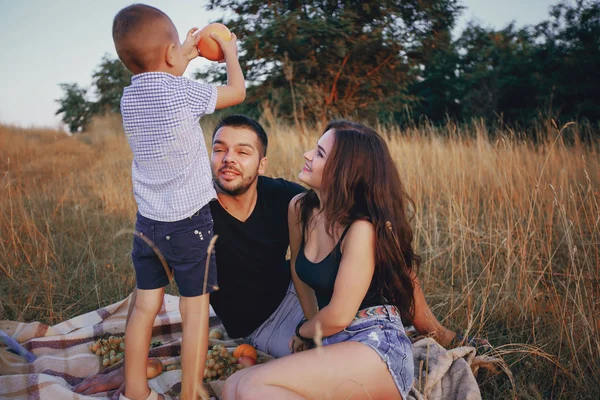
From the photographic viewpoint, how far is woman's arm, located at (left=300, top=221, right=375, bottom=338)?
1.73 m

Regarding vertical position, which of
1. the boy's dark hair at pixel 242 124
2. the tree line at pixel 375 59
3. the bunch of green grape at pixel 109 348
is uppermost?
the tree line at pixel 375 59

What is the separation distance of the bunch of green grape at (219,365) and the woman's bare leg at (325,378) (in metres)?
0.66

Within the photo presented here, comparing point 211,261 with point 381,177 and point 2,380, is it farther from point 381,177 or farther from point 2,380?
point 2,380

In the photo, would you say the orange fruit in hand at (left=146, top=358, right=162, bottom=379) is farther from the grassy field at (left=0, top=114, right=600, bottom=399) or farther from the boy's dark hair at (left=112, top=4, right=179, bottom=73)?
the boy's dark hair at (left=112, top=4, right=179, bottom=73)

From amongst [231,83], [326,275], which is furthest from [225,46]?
[326,275]

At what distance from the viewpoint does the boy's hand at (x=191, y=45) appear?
197 centimetres

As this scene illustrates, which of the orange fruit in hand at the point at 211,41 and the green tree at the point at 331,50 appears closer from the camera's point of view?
the orange fruit in hand at the point at 211,41

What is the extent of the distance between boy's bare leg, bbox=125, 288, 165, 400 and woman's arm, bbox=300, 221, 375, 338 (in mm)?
826

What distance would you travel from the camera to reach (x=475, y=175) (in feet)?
15.5

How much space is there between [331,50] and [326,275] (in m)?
8.59

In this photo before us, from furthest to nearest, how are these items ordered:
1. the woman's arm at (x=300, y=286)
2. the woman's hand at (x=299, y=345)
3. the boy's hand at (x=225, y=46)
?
the woman's arm at (x=300, y=286) → the woman's hand at (x=299, y=345) → the boy's hand at (x=225, y=46)

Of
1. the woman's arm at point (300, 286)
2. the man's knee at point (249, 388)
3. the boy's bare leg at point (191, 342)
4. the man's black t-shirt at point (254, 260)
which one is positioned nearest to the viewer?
the man's knee at point (249, 388)

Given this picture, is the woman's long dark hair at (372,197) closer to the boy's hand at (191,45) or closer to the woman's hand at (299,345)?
the woman's hand at (299,345)

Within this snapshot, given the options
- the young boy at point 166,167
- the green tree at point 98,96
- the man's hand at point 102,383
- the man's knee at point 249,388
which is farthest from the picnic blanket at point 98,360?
the green tree at point 98,96
